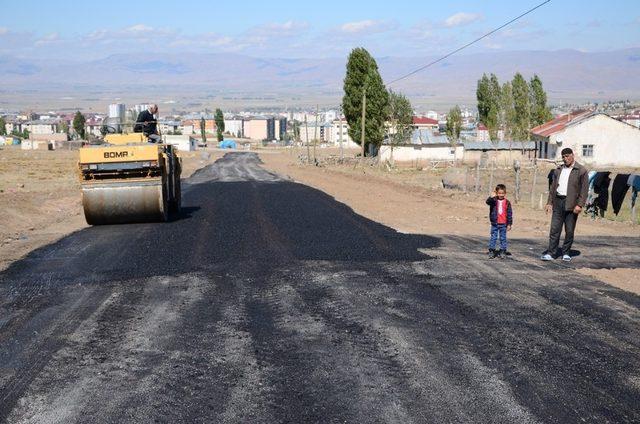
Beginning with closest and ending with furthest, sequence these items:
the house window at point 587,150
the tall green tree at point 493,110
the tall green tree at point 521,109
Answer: the house window at point 587,150, the tall green tree at point 521,109, the tall green tree at point 493,110

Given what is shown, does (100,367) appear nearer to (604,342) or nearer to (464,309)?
(464,309)

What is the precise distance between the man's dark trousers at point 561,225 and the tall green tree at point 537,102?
215 feet

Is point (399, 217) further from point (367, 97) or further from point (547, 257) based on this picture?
point (367, 97)

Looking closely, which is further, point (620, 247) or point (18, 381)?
point (620, 247)

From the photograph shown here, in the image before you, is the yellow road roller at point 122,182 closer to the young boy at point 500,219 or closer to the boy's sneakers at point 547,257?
the young boy at point 500,219

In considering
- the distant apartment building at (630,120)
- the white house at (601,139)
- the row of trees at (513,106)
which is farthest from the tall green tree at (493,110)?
the distant apartment building at (630,120)

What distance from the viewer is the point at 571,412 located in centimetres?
589

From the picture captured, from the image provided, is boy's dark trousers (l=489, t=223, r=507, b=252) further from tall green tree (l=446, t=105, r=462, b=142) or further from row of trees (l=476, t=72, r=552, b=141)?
tall green tree (l=446, t=105, r=462, b=142)

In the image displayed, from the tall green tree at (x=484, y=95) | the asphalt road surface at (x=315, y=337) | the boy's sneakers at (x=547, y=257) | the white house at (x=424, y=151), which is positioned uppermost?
the tall green tree at (x=484, y=95)

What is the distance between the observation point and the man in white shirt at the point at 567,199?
1293 centimetres

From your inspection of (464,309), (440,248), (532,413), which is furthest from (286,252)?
(532,413)

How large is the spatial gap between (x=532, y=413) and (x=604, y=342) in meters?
2.24

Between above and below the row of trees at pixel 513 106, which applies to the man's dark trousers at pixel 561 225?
below

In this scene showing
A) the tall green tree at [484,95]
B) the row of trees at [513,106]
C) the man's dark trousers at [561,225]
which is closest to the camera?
the man's dark trousers at [561,225]
